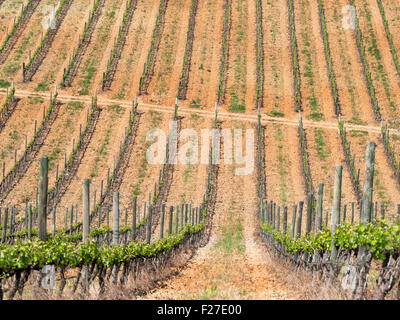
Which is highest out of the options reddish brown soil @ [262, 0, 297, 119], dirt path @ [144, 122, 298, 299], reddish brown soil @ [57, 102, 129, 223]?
reddish brown soil @ [262, 0, 297, 119]

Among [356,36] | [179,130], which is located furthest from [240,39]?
[179,130]

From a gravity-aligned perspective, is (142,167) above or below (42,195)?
above

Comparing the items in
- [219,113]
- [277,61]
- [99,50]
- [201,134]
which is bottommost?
[201,134]

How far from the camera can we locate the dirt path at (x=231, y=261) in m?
14.6

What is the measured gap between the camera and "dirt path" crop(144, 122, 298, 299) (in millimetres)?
14594

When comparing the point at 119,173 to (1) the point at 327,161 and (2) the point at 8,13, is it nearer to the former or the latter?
(1) the point at 327,161

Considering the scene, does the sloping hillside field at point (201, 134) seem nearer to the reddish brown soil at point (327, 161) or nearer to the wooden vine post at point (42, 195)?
the wooden vine post at point (42, 195)

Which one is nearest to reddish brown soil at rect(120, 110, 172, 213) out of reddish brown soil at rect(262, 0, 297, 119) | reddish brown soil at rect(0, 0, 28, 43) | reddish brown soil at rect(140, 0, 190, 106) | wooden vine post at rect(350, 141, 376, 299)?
reddish brown soil at rect(140, 0, 190, 106)

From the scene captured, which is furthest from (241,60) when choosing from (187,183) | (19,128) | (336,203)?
(336,203)

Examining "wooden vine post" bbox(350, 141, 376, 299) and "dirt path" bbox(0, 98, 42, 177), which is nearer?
"wooden vine post" bbox(350, 141, 376, 299)

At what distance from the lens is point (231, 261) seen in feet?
74.9

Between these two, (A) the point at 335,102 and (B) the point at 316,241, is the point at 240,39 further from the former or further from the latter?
(B) the point at 316,241

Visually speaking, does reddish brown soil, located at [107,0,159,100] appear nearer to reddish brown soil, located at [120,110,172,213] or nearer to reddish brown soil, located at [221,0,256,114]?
reddish brown soil, located at [120,110,172,213]
